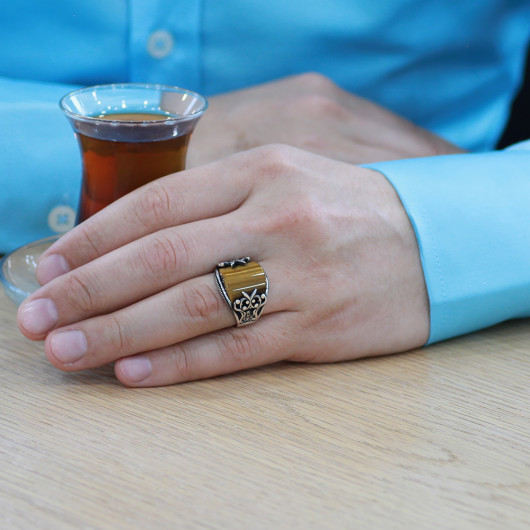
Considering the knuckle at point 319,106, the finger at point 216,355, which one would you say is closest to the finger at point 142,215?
the finger at point 216,355

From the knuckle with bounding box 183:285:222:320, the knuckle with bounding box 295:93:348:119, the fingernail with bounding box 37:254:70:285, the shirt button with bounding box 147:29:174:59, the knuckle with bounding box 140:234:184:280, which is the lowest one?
the knuckle with bounding box 183:285:222:320

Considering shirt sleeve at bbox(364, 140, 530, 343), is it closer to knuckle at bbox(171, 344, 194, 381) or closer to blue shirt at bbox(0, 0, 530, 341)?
blue shirt at bbox(0, 0, 530, 341)

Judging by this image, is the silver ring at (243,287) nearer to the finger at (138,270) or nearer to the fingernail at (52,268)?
the finger at (138,270)

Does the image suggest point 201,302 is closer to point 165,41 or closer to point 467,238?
point 467,238

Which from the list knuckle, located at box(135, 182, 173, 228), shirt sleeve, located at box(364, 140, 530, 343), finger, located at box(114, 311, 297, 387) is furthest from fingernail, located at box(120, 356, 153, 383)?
shirt sleeve, located at box(364, 140, 530, 343)

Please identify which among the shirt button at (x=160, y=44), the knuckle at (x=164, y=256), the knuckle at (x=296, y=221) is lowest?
the knuckle at (x=164, y=256)

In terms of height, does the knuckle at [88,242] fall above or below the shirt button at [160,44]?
below
